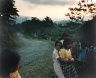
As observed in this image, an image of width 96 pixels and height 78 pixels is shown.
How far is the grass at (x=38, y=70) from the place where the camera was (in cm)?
1159

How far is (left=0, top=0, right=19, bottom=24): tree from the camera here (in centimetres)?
1650

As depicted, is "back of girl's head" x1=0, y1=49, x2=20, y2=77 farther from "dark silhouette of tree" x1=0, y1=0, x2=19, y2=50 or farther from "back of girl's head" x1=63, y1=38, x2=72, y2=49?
"dark silhouette of tree" x1=0, y1=0, x2=19, y2=50

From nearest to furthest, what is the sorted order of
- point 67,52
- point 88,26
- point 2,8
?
point 67,52 < point 88,26 < point 2,8

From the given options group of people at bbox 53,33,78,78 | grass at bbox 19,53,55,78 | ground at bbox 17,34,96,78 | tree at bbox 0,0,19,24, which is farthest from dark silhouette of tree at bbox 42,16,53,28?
group of people at bbox 53,33,78,78

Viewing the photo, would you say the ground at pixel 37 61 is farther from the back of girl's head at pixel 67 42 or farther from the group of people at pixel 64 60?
the back of girl's head at pixel 67 42

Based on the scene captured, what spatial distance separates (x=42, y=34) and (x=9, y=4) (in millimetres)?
4057

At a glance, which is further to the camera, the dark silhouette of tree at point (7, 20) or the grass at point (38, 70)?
the dark silhouette of tree at point (7, 20)

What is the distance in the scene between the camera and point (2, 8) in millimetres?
16672

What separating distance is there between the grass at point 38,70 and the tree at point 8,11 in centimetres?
356

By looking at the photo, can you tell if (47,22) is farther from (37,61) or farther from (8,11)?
(37,61)

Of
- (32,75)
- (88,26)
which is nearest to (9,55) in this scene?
(32,75)

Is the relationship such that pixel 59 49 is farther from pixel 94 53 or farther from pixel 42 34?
pixel 42 34

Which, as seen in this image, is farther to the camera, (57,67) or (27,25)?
(27,25)

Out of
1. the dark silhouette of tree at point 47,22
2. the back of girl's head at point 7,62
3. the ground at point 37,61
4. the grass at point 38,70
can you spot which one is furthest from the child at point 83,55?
the dark silhouette of tree at point 47,22
